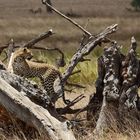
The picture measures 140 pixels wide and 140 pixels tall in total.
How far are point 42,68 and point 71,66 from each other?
449 mm

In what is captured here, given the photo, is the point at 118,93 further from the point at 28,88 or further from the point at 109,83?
the point at 28,88

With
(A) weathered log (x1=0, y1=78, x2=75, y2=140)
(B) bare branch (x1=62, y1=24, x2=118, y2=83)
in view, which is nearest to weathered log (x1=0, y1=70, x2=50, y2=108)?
(A) weathered log (x1=0, y1=78, x2=75, y2=140)

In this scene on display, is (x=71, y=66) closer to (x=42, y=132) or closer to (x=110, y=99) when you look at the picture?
(x=110, y=99)

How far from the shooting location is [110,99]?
7715 millimetres

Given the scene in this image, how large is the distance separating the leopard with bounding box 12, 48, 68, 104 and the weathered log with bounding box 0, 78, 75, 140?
1.25 metres

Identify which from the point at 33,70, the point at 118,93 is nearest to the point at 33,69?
the point at 33,70

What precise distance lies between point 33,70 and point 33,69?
3 centimetres

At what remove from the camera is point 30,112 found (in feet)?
21.5

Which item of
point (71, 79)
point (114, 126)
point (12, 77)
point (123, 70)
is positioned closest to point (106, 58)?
point (123, 70)

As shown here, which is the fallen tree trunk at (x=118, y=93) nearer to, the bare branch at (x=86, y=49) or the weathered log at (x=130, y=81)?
the weathered log at (x=130, y=81)

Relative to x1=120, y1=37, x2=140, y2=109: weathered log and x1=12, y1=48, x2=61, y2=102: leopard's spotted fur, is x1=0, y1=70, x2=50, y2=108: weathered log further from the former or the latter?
x1=120, y1=37, x2=140, y2=109: weathered log

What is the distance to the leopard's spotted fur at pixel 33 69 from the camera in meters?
8.10

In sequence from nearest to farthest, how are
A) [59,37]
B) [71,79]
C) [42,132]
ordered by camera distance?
[42,132] → [71,79] → [59,37]

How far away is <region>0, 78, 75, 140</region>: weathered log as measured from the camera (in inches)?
246
